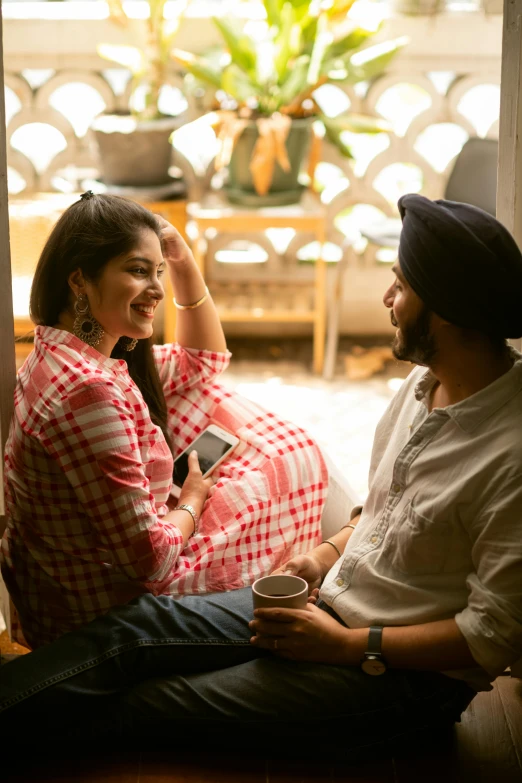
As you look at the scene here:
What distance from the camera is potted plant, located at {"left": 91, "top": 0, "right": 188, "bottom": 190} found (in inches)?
153

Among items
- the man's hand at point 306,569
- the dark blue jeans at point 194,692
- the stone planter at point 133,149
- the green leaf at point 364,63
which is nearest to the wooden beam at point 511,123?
the man's hand at point 306,569

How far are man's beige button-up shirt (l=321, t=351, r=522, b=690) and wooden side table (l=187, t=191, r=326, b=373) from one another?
7.83 feet

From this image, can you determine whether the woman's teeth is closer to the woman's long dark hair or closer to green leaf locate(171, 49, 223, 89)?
the woman's long dark hair

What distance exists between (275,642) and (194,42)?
10.7 feet

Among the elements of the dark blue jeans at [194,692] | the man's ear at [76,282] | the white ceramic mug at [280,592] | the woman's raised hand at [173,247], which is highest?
the woman's raised hand at [173,247]

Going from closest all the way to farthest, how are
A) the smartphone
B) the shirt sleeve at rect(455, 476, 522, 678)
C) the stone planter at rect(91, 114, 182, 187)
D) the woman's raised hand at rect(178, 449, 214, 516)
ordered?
the shirt sleeve at rect(455, 476, 522, 678), the woman's raised hand at rect(178, 449, 214, 516), the smartphone, the stone planter at rect(91, 114, 182, 187)

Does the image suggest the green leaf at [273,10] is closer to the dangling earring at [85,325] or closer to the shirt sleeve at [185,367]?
the shirt sleeve at [185,367]

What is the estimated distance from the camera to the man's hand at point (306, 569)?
1.80 m

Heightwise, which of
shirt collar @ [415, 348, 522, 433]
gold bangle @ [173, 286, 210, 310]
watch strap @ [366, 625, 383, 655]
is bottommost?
watch strap @ [366, 625, 383, 655]

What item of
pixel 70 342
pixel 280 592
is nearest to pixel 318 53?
pixel 70 342

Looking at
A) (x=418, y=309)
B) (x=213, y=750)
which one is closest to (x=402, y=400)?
(x=418, y=309)

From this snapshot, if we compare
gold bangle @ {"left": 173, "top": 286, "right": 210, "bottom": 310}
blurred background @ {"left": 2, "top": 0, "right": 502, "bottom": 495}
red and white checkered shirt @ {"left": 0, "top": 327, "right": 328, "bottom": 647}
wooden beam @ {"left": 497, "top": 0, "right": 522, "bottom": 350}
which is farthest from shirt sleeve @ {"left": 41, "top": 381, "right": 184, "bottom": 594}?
blurred background @ {"left": 2, "top": 0, "right": 502, "bottom": 495}

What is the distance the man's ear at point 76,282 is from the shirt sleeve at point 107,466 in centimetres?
20

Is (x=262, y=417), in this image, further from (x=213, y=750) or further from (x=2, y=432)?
(x=213, y=750)
